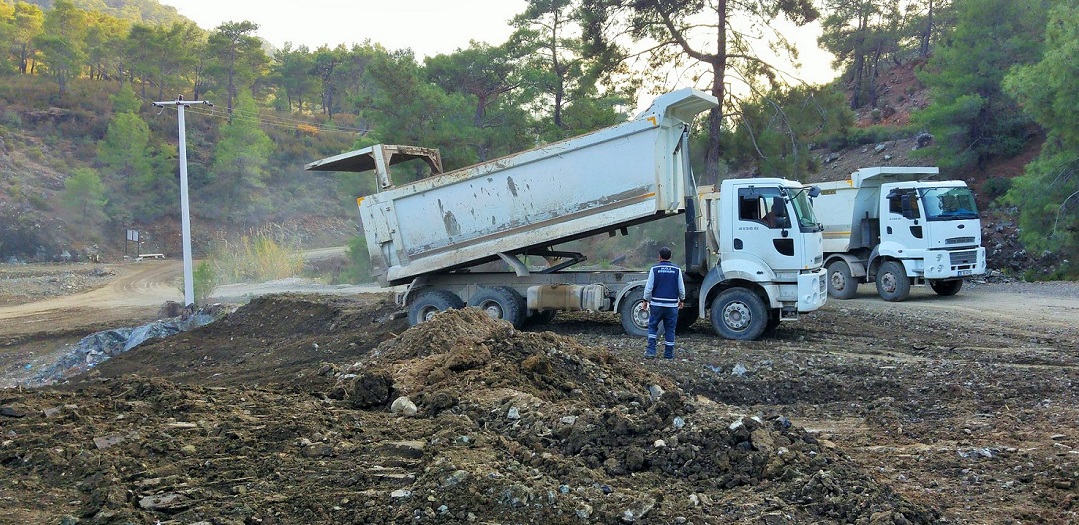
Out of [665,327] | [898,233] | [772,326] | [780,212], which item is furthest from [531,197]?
[898,233]

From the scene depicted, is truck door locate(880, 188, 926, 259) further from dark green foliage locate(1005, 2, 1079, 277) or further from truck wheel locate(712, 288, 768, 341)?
truck wheel locate(712, 288, 768, 341)

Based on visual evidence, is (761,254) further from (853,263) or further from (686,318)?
(853,263)

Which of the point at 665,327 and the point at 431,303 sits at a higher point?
the point at 431,303

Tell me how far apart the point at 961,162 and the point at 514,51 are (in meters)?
15.7

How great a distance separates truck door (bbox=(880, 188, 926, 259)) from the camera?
16.5 meters

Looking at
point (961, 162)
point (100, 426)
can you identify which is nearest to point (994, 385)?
point (100, 426)

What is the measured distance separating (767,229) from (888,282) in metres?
6.78

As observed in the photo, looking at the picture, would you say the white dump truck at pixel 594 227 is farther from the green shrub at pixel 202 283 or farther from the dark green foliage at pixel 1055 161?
the dark green foliage at pixel 1055 161

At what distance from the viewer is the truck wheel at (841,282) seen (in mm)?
17703

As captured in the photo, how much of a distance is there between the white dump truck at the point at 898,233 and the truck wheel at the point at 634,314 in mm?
7264

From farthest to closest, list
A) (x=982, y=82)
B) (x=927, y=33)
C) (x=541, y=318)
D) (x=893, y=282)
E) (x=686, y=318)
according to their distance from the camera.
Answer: (x=927, y=33)
(x=982, y=82)
(x=893, y=282)
(x=541, y=318)
(x=686, y=318)

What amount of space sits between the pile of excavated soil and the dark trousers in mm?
2340

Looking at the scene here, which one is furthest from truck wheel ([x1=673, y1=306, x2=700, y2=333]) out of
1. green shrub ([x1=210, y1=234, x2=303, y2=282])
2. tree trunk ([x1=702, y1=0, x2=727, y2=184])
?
green shrub ([x1=210, y1=234, x2=303, y2=282])

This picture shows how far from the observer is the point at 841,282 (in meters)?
17.8
